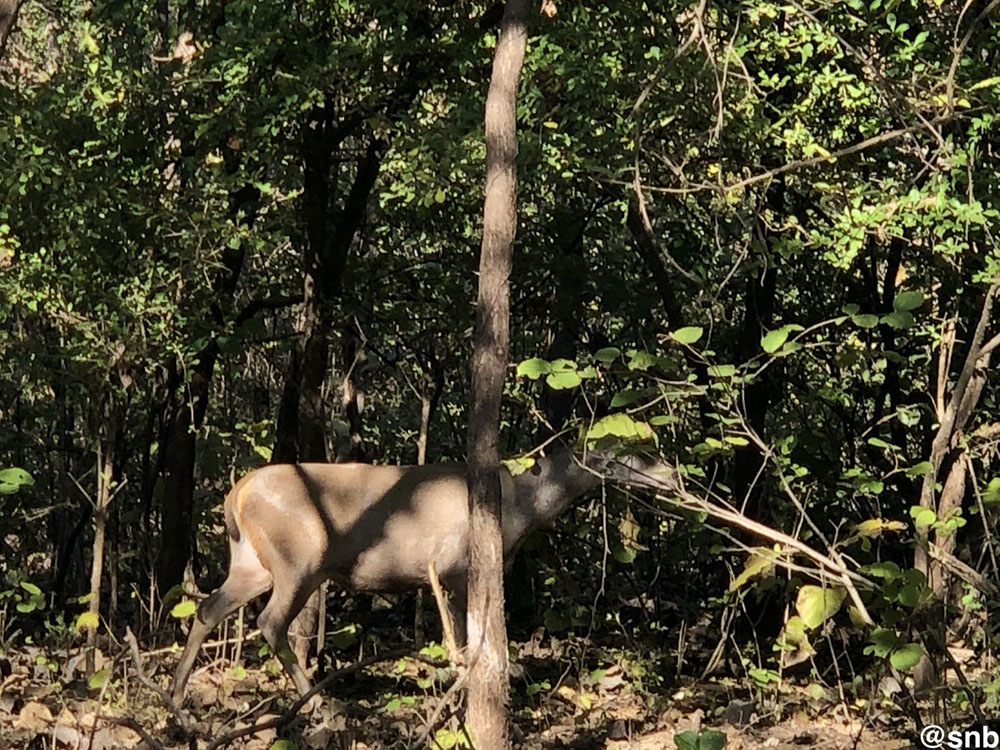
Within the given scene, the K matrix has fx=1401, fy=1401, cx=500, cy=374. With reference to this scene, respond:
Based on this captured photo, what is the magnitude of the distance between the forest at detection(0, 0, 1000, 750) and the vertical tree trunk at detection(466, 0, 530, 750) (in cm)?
2

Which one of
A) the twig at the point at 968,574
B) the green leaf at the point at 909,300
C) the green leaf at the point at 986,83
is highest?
the green leaf at the point at 986,83

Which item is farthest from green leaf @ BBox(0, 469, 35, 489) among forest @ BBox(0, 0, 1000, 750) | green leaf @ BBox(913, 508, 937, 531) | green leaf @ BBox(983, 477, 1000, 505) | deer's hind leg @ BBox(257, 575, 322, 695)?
green leaf @ BBox(983, 477, 1000, 505)

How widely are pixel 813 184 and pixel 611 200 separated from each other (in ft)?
6.18

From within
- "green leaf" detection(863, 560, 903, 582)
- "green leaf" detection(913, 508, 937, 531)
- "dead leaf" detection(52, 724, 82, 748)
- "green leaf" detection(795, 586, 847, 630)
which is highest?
"green leaf" detection(913, 508, 937, 531)

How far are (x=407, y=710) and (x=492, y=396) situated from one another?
9.97 feet

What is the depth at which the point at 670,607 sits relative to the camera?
12.3 meters

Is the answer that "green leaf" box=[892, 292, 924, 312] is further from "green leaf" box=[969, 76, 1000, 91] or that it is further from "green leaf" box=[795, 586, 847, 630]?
"green leaf" box=[969, 76, 1000, 91]

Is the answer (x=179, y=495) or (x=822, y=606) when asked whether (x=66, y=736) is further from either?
(x=822, y=606)

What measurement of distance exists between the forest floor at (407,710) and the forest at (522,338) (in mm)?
42

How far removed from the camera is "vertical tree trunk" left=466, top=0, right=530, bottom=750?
20.8 feet

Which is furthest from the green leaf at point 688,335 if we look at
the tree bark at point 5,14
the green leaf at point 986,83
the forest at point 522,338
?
the tree bark at point 5,14

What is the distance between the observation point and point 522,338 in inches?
482

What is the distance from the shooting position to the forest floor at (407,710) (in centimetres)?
780

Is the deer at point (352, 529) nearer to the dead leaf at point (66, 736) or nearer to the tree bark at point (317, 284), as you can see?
the tree bark at point (317, 284)
